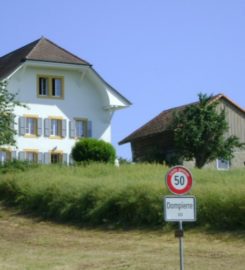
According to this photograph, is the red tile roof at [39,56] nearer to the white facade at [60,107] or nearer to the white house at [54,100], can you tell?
the white house at [54,100]

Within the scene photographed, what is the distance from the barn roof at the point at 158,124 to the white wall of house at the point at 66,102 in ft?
12.1

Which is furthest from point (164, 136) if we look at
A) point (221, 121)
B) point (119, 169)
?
point (119, 169)

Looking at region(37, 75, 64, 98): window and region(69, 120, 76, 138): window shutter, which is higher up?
region(37, 75, 64, 98): window

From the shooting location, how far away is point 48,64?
5188cm

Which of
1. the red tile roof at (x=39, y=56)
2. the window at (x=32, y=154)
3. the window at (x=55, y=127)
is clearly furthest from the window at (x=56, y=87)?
the window at (x=32, y=154)

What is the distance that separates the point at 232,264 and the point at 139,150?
42.1 m

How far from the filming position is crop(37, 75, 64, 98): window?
2073 inches

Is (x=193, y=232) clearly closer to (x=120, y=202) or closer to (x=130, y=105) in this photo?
(x=120, y=202)

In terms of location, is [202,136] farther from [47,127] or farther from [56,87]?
[56,87]

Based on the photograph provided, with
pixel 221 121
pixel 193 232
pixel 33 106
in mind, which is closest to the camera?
pixel 193 232

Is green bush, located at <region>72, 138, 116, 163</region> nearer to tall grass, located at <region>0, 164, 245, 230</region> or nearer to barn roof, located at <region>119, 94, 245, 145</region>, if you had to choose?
barn roof, located at <region>119, 94, 245, 145</region>

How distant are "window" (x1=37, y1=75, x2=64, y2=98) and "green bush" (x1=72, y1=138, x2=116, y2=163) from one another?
8.75 m

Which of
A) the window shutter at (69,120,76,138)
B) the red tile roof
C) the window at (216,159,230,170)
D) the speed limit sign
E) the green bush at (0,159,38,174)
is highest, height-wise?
the red tile roof

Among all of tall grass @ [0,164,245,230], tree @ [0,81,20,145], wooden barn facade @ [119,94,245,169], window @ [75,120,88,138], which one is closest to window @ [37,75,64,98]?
window @ [75,120,88,138]
